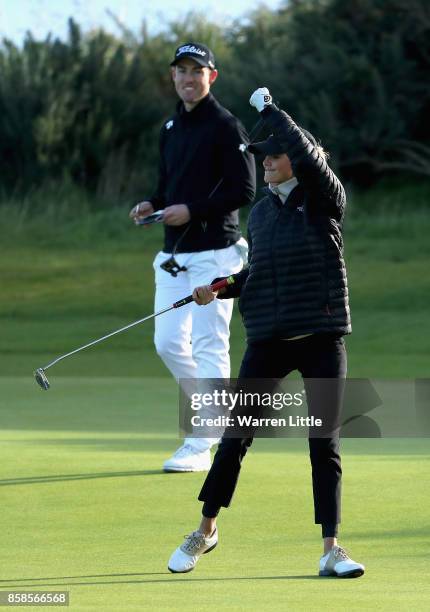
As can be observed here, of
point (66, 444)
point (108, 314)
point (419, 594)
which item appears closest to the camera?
point (419, 594)

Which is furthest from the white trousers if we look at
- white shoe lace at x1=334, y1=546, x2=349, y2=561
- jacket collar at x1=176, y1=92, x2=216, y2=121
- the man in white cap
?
white shoe lace at x1=334, y1=546, x2=349, y2=561

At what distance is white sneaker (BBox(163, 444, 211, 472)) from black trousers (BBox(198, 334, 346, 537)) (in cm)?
196

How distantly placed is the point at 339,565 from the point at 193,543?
1.81 feet

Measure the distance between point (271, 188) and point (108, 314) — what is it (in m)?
14.9

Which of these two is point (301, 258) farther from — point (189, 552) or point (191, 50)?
point (191, 50)

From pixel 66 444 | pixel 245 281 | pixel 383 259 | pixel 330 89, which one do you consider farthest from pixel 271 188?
pixel 330 89

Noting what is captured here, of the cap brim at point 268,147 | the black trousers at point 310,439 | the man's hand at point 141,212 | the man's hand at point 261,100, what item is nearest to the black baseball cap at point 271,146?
the cap brim at point 268,147

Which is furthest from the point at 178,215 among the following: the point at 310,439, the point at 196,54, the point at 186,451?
the point at 310,439

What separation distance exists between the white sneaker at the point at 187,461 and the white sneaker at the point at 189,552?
2.06m

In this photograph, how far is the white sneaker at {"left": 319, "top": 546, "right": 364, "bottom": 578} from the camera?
16.7 feet

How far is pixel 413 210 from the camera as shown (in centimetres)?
2836

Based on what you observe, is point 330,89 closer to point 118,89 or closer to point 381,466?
point 118,89

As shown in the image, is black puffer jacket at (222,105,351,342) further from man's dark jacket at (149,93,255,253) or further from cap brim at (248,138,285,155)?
man's dark jacket at (149,93,255,253)

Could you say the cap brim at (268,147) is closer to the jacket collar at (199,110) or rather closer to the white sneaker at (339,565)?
the white sneaker at (339,565)
